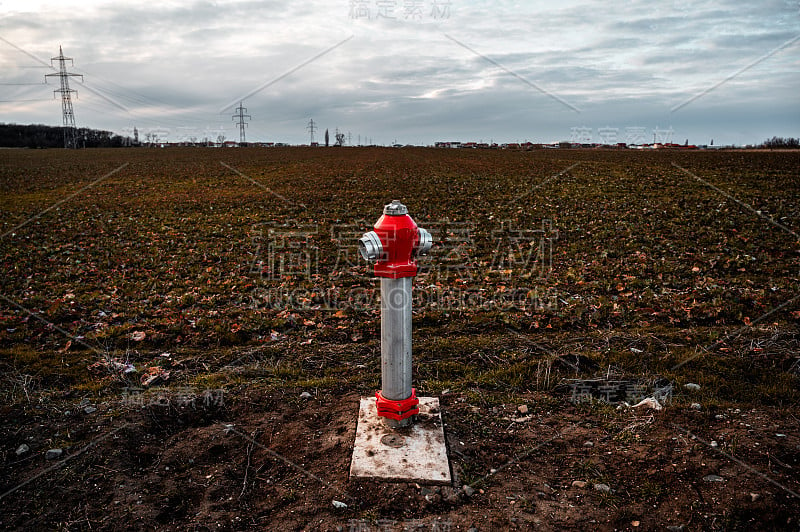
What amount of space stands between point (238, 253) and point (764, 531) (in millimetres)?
9163

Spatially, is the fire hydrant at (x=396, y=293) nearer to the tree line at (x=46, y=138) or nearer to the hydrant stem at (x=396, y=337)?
the hydrant stem at (x=396, y=337)

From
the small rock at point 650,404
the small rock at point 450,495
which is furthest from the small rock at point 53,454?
the small rock at point 650,404

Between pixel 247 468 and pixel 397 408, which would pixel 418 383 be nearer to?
pixel 397 408

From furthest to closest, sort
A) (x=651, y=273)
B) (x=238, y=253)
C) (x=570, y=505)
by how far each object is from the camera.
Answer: (x=238, y=253) → (x=651, y=273) → (x=570, y=505)

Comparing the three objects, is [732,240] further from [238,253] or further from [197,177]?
[197,177]

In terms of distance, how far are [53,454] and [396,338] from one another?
2379 mm

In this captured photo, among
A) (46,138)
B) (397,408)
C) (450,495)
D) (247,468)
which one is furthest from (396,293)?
(46,138)

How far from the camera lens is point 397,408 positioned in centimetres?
340

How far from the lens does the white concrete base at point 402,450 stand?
9.82 feet

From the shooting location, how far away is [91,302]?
274 inches

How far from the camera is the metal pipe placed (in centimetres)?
326

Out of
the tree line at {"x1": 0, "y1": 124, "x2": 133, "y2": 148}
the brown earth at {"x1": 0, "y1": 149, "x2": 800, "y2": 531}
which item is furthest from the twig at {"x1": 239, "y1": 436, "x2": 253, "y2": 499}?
the tree line at {"x1": 0, "y1": 124, "x2": 133, "y2": 148}

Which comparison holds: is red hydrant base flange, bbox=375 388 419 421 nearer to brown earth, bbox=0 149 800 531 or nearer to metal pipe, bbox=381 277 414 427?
metal pipe, bbox=381 277 414 427

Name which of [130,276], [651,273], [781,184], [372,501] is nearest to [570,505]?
[372,501]
